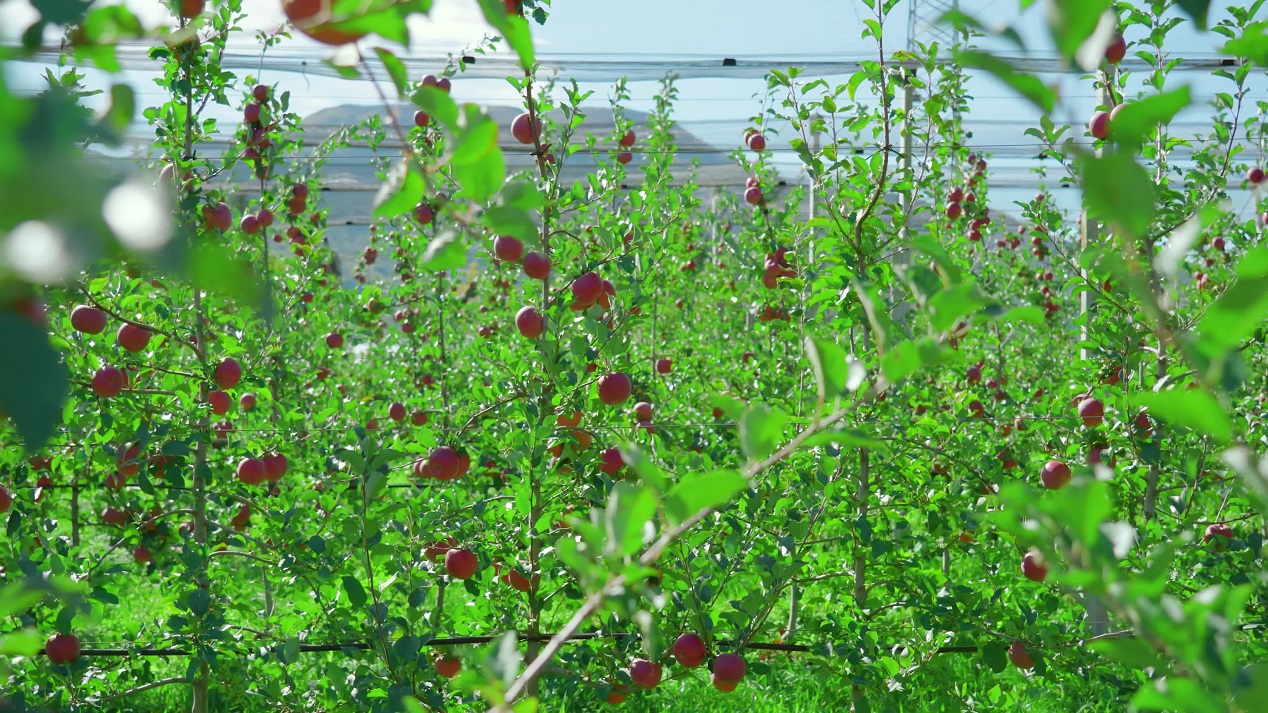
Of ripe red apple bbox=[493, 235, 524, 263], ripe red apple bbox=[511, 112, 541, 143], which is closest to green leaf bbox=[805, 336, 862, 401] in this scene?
ripe red apple bbox=[493, 235, 524, 263]

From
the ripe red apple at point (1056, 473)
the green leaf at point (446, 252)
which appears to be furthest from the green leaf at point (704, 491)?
the ripe red apple at point (1056, 473)

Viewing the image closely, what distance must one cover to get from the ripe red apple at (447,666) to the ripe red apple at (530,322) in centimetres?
72

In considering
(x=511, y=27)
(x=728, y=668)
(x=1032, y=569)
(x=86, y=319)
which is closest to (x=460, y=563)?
(x=728, y=668)

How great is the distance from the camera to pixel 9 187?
290 mm

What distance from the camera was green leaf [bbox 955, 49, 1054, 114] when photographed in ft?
1.60

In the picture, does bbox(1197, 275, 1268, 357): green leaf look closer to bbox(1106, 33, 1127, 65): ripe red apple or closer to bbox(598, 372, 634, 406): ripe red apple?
bbox(598, 372, 634, 406): ripe red apple

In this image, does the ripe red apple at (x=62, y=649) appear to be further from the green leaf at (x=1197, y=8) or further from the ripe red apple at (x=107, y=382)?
the green leaf at (x=1197, y=8)

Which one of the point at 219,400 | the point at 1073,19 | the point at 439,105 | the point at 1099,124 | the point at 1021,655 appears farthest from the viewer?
the point at 219,400

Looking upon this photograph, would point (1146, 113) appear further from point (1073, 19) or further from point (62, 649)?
point (62, 649)

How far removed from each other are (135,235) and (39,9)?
0.22 meters

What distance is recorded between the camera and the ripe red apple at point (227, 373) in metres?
2.41

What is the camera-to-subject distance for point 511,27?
1.98 ft

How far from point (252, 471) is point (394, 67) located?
203 cm

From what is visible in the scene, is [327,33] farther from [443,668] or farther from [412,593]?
[443,668]
